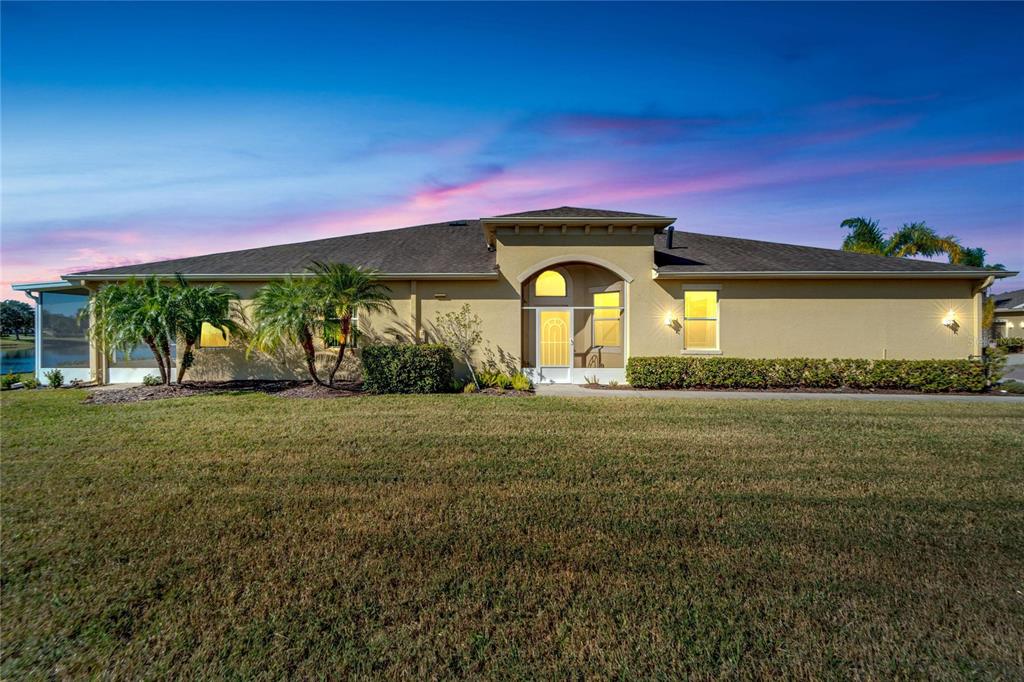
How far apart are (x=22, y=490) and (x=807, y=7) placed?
1567 cm

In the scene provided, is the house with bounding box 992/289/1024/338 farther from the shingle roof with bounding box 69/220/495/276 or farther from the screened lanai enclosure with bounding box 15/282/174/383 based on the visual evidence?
the screened lanai enclosure with bounding box 15/282/174/383

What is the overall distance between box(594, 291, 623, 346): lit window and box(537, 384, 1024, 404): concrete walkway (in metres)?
3.98

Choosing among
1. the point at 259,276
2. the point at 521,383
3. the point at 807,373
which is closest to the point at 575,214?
the point at 521,383

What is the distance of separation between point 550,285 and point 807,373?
815cm

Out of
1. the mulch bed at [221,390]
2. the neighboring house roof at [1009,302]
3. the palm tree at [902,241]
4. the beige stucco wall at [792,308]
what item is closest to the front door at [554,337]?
the beige stucco wall at [792,308]

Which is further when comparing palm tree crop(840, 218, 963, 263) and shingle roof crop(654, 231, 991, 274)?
palm tree crop(840, 218, 963, 263)

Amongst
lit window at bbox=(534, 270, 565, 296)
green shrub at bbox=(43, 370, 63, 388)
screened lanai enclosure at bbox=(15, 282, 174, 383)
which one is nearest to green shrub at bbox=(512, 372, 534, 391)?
lit window at bbox=(534, 270, 565, 296)

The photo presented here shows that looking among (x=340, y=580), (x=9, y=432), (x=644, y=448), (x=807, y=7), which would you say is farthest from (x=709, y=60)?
(x=9, y=432)

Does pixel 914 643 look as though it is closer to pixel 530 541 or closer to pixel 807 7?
pixel 530 541

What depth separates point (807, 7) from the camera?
10.2 m

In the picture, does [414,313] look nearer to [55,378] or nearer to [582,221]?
[582,221]

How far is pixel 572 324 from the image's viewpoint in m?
14.9

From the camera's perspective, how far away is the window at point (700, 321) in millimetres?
14266

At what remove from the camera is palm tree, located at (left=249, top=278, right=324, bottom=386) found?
11.8m
